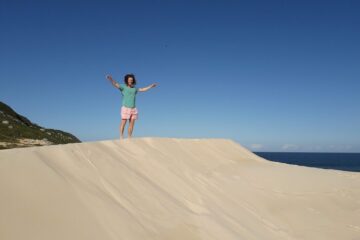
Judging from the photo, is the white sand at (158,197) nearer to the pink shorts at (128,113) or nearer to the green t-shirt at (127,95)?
the pink shorts at (128,113)

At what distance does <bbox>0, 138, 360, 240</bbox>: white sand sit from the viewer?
11.5ft

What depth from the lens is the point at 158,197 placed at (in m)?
4.95

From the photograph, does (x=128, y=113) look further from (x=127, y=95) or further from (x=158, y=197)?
(x=158, y=197)

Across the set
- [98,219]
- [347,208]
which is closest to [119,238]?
[98,219]

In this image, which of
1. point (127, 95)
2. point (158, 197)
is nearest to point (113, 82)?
point (127, 95)

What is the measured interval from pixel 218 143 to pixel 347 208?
4.58 metres

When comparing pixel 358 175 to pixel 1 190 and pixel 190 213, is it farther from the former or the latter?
pixel 1 190

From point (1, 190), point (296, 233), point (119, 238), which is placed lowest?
point (296, 233)

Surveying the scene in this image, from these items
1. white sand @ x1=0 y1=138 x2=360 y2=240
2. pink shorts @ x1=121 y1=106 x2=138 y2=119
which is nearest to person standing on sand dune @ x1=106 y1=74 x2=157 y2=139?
pink shorts @ x1=121 y1=106 x2=138 y2=119

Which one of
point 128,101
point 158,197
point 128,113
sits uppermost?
point 128,101

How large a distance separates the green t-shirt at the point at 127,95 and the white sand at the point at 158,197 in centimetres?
104

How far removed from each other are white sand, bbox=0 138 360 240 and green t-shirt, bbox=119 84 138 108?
3.40 feet

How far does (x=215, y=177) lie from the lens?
23.5ft

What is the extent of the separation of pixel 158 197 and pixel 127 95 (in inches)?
146
